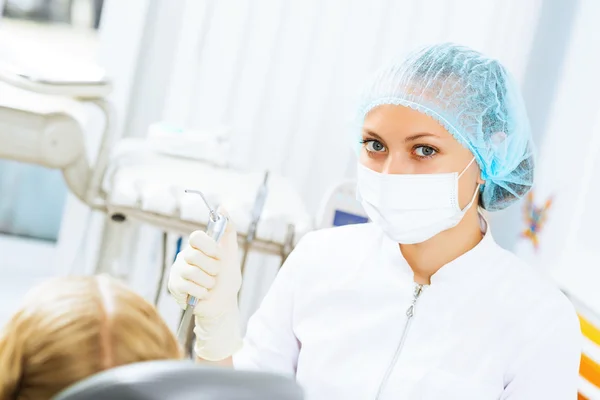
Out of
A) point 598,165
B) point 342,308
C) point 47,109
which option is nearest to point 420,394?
point 342,308

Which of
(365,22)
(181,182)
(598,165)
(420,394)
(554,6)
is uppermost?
(554,6)

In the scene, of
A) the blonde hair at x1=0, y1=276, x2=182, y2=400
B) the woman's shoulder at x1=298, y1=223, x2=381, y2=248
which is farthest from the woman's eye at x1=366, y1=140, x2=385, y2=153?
the blonde hair at x1=0, y1=276, x2=182, y2=400

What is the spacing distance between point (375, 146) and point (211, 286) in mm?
394

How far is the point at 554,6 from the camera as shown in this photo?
249cm

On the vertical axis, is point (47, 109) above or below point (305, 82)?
below

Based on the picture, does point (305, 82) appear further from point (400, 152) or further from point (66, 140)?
point (400, 152)

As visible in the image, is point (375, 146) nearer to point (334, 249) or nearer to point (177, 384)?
point (334, 249)

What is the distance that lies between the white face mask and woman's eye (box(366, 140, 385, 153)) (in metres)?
0.04

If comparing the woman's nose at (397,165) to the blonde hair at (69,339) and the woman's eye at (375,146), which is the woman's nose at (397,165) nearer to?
the woman's eye at (375,146)

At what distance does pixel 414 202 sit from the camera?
4.34ft

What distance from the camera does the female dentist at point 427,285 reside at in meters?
1.24

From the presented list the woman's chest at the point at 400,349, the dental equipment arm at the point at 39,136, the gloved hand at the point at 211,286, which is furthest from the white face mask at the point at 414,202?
the dental equipment arm at the point at 39,136

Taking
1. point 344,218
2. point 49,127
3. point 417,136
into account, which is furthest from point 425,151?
point 49,127

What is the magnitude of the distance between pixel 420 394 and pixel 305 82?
138 centimetres
